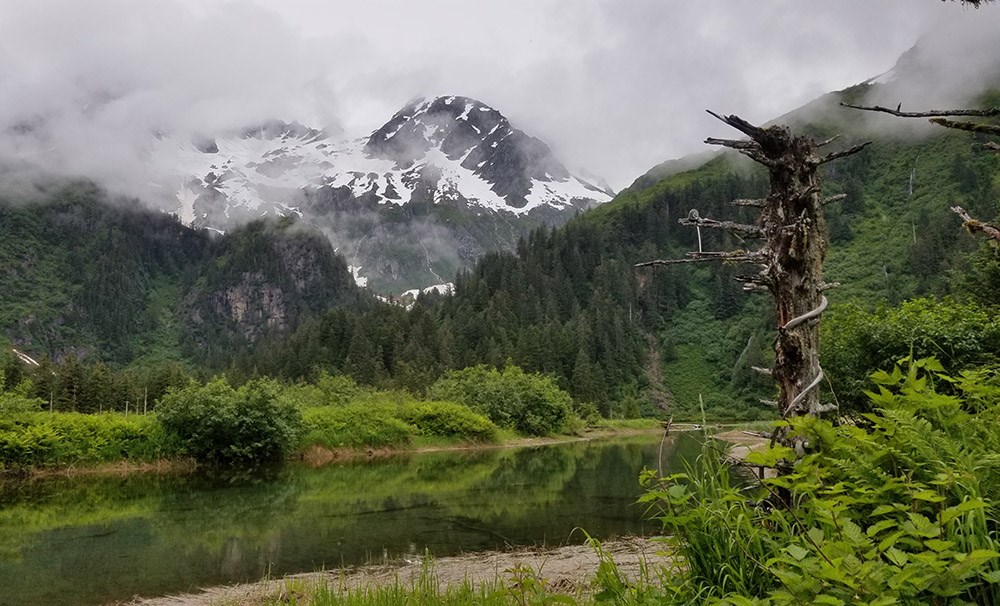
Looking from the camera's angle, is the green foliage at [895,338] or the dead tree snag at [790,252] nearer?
the dead tree snag at [790,252]

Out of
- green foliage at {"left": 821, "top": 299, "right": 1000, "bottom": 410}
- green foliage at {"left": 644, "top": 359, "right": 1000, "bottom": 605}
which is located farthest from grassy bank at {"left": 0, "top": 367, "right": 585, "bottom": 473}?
green foliage at {"left": 644, "top": 359, "right": 1000, "bottom": 605}

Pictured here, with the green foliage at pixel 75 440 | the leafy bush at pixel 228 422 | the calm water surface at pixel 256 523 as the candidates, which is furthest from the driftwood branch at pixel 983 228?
the leafy bush at pixel 228 422

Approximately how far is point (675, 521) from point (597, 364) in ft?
369

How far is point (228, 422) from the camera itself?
1403 inches

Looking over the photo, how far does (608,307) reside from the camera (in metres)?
132

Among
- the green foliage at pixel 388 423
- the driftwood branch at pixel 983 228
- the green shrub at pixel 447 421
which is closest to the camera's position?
the driftwood branch at pixel 983 228

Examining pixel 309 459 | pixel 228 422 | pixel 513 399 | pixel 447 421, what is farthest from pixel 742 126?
pixel 513 399

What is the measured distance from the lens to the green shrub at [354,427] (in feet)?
143

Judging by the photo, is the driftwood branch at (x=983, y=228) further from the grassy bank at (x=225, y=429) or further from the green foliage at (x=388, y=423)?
the green foliage at (x=388, y=423)

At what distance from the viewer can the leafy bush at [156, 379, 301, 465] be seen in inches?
1382

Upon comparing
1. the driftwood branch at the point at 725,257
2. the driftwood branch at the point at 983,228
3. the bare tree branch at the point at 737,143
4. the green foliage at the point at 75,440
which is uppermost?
the bare tree branch at the point at 737,143

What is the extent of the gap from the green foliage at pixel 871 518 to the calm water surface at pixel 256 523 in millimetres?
2541

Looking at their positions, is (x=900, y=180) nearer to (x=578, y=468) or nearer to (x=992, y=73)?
(x=992, y=73)

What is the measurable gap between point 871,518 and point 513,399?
64.6 meters
